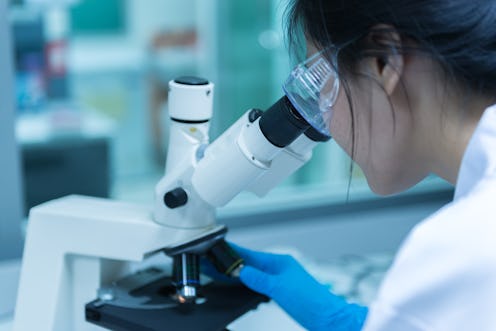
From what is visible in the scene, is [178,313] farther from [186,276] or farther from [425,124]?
[425,124]

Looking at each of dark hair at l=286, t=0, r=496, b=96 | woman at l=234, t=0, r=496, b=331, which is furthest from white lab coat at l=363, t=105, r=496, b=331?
dark hair at l=286, t=0, r=496, b=96

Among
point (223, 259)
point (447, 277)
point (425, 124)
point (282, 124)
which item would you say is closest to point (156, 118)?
point (223, 259)

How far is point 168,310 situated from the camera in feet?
3.15

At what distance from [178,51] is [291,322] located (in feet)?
10.3

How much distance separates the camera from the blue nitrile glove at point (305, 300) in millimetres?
978

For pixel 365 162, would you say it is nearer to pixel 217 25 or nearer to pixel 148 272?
pixel 148 272

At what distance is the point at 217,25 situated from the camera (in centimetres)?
347

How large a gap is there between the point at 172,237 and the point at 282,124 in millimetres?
252

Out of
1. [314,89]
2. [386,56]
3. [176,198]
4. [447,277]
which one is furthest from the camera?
[176,198]

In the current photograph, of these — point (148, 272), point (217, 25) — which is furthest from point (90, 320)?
point (217, 25)

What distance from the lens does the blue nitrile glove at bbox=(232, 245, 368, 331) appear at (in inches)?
38.5

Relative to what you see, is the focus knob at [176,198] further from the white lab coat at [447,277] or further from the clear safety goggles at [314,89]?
the white lab coat at [447,277]

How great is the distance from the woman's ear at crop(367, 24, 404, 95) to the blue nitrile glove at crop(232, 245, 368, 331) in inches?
15.3

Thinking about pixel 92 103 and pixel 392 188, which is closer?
pixel 392 188
